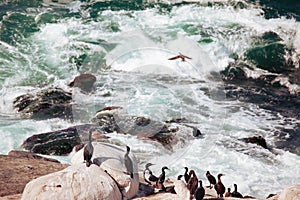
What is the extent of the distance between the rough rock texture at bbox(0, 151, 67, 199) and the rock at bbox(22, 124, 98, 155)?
311 cm

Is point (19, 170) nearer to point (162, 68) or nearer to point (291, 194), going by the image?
point (291, 194)

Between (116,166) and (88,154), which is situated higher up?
(88,154)

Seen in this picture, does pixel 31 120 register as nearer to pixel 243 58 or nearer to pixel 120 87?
pixel 120 87

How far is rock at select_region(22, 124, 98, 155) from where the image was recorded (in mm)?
17281

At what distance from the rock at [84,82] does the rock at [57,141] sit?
3944mm

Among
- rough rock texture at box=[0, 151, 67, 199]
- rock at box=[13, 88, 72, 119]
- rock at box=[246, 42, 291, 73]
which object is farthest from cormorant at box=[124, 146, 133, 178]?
rock at box=[246, 42, 291, 73]

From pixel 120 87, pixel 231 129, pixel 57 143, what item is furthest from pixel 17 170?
pixel 120 87

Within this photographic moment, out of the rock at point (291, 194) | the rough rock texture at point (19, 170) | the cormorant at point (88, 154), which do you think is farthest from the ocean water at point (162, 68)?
the rock at point (291, 194)

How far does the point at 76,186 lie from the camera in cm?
823

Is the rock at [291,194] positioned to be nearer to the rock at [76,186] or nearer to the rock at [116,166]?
the rock at [116,166]

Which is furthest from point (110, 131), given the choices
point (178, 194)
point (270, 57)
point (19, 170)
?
point (270, 57)

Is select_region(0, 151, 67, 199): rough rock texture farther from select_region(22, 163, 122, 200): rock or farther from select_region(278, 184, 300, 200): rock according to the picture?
select_region(278, 184, 300, 200): rock

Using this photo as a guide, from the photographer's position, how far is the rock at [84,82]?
2286 centimetres

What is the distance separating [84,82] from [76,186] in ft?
49.7
